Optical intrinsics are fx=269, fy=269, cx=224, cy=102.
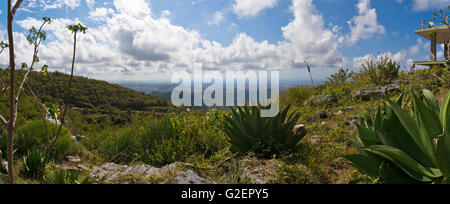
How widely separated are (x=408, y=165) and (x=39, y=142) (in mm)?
6197

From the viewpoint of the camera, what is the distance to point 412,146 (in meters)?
2.23

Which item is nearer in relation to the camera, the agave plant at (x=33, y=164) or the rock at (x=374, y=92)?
the agave plant at (x=33, y=164)

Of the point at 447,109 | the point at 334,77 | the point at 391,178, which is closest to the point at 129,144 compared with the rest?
the point at 391,178

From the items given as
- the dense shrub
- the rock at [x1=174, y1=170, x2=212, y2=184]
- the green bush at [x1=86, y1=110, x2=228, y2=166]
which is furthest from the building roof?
the rock at [x1=174, y1=170, x2=212, y2=184]

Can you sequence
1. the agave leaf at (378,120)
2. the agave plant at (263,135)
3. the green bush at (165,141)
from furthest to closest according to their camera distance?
the green bush at (165,141) < the agave plant at (263,135) < the agave leaf at (378,120)

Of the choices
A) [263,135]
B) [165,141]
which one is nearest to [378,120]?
[263,135]

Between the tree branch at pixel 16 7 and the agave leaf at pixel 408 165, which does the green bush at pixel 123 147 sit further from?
the agave leaf at pixel 408 165

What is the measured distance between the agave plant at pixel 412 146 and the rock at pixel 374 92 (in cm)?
639

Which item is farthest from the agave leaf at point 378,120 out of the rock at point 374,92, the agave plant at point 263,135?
the rock at point 374,92

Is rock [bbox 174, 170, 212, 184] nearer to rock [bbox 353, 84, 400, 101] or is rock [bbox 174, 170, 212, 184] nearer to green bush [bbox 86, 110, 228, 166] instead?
green bush [bbox 86, 110, 228, 166]

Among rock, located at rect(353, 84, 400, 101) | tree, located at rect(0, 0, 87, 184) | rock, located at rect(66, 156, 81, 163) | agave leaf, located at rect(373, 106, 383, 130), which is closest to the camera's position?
tree, located at rect(0, 0, 87, 184)

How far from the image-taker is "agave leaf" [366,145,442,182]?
2018mm

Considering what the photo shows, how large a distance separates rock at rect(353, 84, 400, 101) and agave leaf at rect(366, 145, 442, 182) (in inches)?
261

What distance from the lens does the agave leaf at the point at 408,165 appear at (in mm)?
2018
